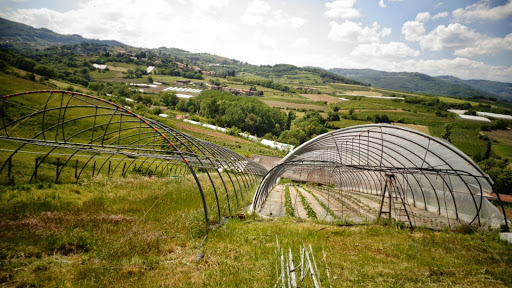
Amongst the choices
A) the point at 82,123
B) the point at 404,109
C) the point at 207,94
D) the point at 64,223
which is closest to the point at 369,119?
the point at 404,109

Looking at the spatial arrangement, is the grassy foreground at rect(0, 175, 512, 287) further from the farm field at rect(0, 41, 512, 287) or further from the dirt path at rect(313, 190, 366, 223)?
the dirt path at rect(313, 190, 366, 223)

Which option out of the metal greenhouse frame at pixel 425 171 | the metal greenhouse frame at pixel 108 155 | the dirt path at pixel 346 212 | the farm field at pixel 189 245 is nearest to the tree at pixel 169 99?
the metal greenhouse frame at pixel 108 155

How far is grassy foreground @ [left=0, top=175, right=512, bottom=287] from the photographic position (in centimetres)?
753

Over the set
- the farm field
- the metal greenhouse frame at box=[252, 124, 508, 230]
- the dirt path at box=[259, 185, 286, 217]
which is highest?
the metal greenhouse frame at box=[252, 124, 508, 230]

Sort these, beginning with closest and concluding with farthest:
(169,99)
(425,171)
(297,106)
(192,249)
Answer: (192,249), (425,171), (169,99), (297,106)

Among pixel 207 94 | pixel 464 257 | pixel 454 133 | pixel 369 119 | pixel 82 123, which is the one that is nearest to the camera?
pixel 464 257

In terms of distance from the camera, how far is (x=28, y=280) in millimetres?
6910

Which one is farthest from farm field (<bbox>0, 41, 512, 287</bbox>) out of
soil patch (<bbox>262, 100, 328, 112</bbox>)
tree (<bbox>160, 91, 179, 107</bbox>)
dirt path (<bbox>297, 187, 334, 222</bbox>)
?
soil patch (<bbox>262, 100, 328, 112</bbox>)

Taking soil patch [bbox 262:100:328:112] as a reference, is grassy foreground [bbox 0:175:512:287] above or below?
below

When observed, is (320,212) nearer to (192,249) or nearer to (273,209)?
(273,209)

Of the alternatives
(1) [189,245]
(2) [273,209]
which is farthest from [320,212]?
(1) [189,245]

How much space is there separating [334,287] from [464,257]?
309 inches

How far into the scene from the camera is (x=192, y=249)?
31.5 ft

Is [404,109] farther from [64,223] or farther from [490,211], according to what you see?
[64,223]
